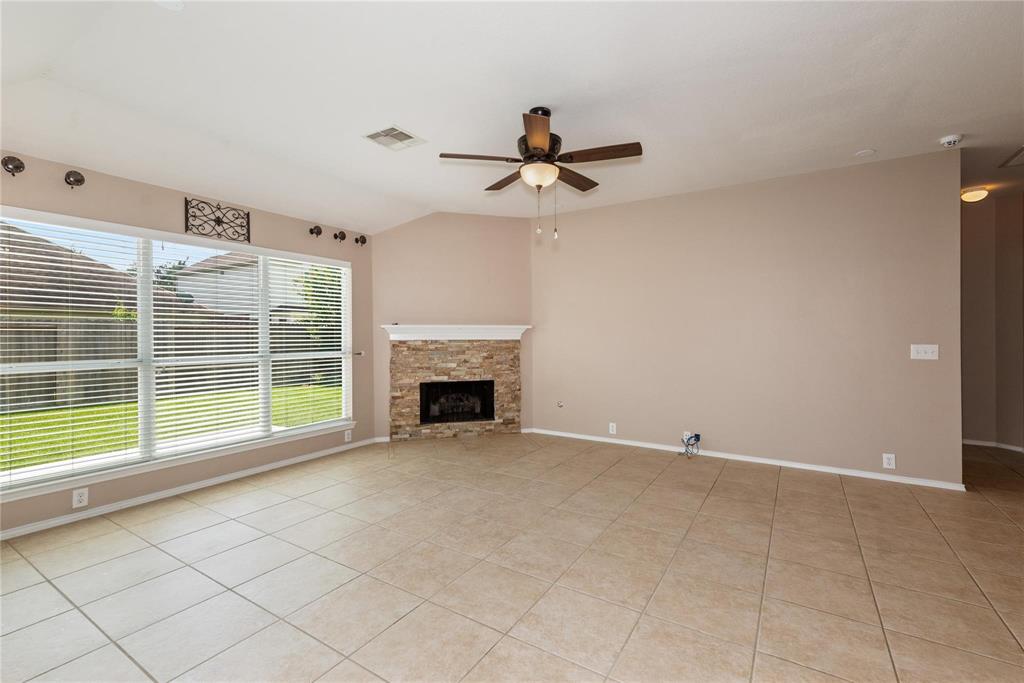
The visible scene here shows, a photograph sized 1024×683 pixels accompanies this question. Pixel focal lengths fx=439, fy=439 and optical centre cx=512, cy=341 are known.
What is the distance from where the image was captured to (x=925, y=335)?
12.9ft

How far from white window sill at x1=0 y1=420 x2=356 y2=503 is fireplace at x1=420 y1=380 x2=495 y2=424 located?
1.50m

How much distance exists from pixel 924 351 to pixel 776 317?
1187 millimetres

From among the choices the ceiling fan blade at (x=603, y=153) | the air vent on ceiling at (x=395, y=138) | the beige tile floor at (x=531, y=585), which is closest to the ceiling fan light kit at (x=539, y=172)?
the ceiling fan blade at (x=603, y=153)

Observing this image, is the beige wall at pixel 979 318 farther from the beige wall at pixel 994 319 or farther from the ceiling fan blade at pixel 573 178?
the ceiling fan blade at pixel 573 178

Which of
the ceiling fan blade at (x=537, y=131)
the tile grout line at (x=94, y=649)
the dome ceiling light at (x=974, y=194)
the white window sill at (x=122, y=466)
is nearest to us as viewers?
the tile grout line at (x=94, y=649)

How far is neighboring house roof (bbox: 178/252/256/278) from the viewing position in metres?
4.01

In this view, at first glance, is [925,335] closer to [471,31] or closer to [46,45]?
[471,31]

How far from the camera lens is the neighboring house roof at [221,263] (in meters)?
4.01

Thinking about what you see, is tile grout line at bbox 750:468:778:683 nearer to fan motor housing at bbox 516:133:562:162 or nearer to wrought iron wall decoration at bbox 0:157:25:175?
fan motor housing at bbox 516:133:562:162

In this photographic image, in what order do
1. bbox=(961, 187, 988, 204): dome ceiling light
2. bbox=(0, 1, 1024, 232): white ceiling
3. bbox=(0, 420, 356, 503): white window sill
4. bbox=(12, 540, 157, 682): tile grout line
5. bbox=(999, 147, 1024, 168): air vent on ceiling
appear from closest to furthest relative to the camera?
bbox=(12, 540, 157, 682): tile grout line, bbox=(0, 1, 1024, 232): white ceiling, bbox=(0, 420, 356, 503): white window sill, bbox=(999, 147, 1024, 168): air vent on ceiling, bbox=(961, 187, 988, 204): dome ceiling light

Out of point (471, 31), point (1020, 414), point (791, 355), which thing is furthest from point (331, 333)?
point (1020, 414)

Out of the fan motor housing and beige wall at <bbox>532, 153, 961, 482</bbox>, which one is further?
beige wall at <bbox>532, 153, 961, 482</bbox>

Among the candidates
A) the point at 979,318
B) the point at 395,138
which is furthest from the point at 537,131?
the point at 979,318

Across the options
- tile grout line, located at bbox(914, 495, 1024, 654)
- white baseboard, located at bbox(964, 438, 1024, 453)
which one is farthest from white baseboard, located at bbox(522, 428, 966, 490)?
white baseboard, located at bbox(964, 438, 1024, 453)
